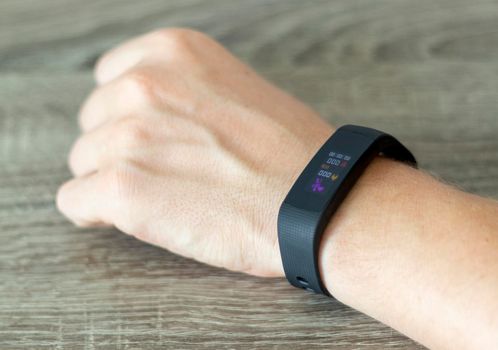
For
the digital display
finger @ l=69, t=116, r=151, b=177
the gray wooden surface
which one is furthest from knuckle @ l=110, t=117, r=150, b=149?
the digital display

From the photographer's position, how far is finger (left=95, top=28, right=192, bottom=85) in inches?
34.5

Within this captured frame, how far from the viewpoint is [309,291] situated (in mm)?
700

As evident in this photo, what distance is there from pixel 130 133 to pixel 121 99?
64mm

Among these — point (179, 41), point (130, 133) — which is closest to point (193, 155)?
point (130, 133)

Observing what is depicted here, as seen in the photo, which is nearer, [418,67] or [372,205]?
[372,205]

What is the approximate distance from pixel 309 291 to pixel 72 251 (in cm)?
26

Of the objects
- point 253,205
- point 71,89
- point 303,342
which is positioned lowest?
point 303,342

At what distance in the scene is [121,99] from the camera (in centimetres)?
82

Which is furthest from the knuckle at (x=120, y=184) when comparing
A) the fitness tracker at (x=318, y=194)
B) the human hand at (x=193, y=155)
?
the fitness tracker at (x=318, y=194)

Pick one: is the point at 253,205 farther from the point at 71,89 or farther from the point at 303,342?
the point at 71,89

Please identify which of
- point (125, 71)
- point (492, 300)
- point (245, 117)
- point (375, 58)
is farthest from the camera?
point (375, 58)

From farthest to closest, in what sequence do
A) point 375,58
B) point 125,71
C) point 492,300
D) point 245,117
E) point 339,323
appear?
point 375,58 → point 125,71 → point 245,117 → point 339,323 → point 492,300

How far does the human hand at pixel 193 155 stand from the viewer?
2.30 feet

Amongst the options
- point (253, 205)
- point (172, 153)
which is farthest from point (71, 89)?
point (253, 205)
